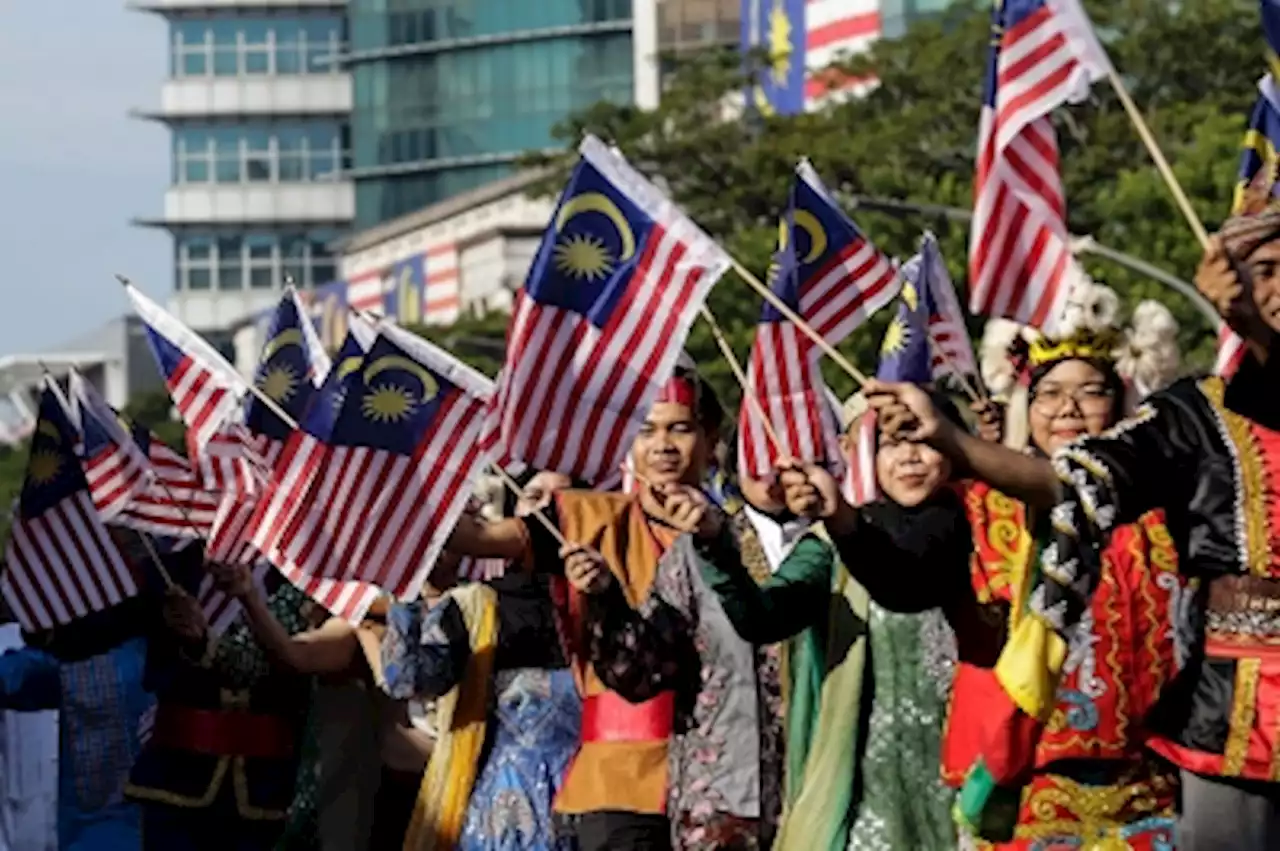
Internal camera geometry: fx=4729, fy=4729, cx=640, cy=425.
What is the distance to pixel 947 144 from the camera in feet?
159

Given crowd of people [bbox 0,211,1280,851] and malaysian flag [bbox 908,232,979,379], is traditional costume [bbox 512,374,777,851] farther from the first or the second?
malaysian flag [bbox 908,232,979,379]

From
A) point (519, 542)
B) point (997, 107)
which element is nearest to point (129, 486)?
point (519, 542)

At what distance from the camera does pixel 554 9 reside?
123625mm

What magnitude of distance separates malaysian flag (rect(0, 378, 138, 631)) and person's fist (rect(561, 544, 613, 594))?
460 cm

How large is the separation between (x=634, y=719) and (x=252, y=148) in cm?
13811

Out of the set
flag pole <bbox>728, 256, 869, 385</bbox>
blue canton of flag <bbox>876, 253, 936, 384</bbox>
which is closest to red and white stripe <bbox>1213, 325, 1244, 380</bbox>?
flag pole <bbox>728, 256, 869, 385</bbox>

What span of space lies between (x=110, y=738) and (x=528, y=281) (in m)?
4.77

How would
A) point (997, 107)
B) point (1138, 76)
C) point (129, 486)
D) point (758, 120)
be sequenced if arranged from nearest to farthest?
point (997, 107), point (129, 486), point (1138, 76), point (758, 120)

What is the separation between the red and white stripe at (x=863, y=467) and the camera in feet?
38.2

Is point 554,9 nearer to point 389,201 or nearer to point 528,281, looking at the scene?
point 389,201

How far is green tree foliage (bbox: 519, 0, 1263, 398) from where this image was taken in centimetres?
3928

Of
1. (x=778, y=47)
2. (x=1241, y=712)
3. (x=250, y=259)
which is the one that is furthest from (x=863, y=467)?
(x=250, y=259)

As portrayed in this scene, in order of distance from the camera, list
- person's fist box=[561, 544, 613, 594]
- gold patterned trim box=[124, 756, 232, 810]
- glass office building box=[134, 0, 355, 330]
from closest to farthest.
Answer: person's fist box=[561, 544, 613, 594]
gold patterned trim box=[124, 756, 232, 810]
glass office building box=[134, 0, 355, 330]

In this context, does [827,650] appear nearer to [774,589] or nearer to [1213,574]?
[774,589]
